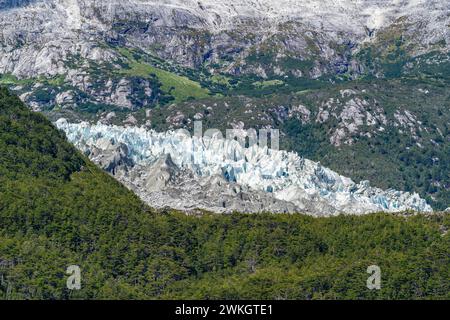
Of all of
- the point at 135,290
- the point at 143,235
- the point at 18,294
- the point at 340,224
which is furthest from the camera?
the point at 340,224

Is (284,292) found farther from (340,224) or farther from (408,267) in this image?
(340,224)

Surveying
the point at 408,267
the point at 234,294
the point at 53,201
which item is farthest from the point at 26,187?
the point at 408,267

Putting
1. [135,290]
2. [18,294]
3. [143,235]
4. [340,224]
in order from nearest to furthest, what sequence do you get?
[18,294]
[135,290]
[143,235]
[340,224]

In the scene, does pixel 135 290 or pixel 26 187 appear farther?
pixel 26 187
